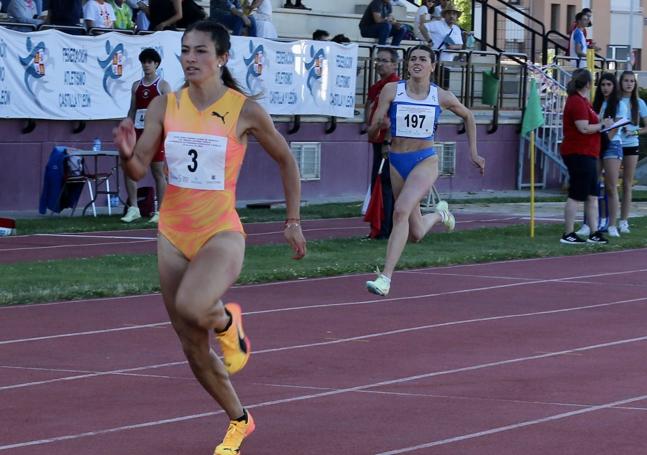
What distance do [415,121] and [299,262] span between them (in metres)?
2.68

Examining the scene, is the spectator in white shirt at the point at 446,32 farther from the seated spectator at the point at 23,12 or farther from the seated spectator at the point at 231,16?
the seated spectator at the point at 23,12

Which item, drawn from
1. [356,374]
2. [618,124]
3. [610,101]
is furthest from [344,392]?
[610,101]

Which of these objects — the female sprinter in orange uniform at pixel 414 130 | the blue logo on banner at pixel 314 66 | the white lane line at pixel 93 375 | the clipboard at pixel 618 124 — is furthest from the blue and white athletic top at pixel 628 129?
the white lane line at pixel 93 375

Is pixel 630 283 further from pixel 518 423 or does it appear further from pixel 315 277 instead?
pixel 518 423

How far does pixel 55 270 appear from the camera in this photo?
44.8 feet

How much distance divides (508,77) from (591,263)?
13.8 m

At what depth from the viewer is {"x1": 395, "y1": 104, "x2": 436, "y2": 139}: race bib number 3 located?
12.7 meters

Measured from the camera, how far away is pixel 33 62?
65.9 ft

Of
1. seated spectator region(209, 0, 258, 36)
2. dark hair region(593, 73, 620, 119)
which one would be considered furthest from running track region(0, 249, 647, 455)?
seated spectator region(209, 0, 258, 36)

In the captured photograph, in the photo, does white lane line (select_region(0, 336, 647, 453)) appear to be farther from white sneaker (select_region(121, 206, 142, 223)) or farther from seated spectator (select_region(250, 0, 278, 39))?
seated spectator (select_region(250, 0, 278, 39))

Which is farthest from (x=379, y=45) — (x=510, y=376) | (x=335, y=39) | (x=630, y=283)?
(x=510, y=376)

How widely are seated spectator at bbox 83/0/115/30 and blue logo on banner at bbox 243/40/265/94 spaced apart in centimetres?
217

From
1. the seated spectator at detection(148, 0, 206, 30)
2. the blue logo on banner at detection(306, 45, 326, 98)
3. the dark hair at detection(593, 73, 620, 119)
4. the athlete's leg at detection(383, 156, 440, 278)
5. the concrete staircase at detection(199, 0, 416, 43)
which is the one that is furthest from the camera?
the concrete staircase at detection(199, 0, 416, 43)

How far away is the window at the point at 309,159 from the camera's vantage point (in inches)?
982
